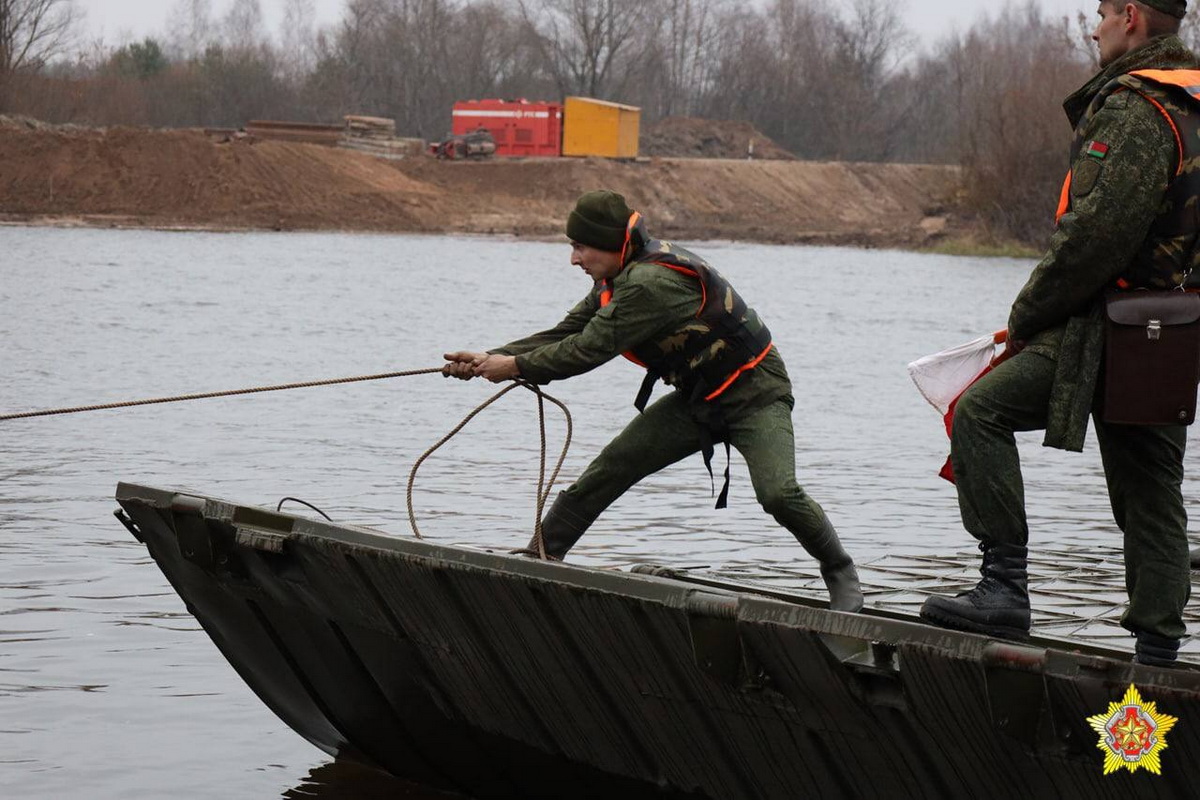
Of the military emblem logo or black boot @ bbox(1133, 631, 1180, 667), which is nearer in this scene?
the military emblem logo

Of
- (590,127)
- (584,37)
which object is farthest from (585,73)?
(590,127)

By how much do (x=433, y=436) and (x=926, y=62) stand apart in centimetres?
13741

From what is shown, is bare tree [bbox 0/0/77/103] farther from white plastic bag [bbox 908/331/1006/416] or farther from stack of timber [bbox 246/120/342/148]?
white plastic bag [bbox 908/331/1006/416]

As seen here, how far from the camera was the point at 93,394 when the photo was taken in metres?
18.8

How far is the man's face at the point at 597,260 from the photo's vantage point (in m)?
6.80

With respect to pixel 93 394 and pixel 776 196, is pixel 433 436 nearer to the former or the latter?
pixel 93 394

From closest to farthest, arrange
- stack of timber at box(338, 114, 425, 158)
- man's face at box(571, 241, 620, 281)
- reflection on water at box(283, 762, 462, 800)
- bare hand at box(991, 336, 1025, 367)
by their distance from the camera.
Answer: bare hand at box(991, 336, 1025, 367) → man's face at box(571, 241, 620, 281) → reflection on water at box(283, 762, 462, 800) → stack of timber at box(338, 114, 425, 158)

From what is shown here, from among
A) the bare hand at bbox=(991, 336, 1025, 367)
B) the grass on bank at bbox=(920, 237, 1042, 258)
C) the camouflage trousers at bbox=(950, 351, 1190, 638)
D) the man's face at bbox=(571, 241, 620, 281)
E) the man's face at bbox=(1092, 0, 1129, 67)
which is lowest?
the grass on bank at bbox=(920, 237, 1042, 258)

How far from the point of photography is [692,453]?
710 cm

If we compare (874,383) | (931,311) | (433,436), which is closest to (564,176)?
(931,311)

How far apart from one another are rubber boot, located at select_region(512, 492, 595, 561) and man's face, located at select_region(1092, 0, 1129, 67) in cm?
279

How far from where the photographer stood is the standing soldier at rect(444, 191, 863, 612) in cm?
669

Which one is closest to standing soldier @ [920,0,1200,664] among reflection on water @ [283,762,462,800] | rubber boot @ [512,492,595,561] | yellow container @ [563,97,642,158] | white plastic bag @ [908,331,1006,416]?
white plastic bag @ [908,331,1006,416]

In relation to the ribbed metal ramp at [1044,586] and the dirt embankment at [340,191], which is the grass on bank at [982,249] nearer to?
the dirt embankment at [340,191]
